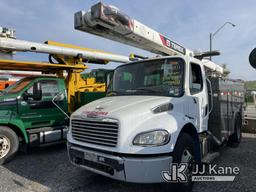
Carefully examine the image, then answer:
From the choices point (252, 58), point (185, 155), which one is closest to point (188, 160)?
point (185, 155)

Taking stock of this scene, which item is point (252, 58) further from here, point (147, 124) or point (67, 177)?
point (67, 177)

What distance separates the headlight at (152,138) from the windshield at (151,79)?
0.94 meters

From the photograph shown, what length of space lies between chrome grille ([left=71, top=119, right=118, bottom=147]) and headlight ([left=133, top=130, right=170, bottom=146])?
33cm

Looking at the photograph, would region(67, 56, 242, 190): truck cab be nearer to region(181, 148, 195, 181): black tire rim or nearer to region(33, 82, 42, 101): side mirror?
region(181, 148, 195, 181): black tire rim

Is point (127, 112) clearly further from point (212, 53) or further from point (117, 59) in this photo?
point (117, 59)

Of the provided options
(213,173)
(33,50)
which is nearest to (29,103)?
(33,50)

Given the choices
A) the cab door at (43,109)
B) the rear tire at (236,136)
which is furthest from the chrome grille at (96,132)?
the rear tire at (236,136)

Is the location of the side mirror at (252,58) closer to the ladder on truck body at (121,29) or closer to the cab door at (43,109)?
the ladder on truck body at (121,29)

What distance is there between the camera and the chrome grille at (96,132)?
302cm

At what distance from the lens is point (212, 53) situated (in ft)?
16.5

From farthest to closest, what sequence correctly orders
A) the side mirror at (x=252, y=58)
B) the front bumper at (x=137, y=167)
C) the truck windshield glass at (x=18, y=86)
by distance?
the truck windshield glass at (x=18, y=86), the front bumper at (x=137, y=167), the side mirror at (x=252, y=58)

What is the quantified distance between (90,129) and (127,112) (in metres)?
0.70

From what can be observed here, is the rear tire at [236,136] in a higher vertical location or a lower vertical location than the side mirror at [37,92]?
lower

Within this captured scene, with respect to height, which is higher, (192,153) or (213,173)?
(192,153)
